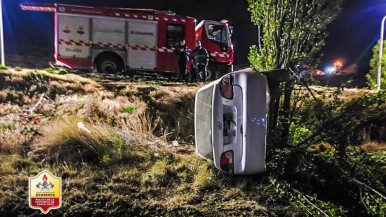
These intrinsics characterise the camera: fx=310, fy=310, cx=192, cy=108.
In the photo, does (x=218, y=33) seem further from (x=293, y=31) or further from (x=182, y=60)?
(x=293, y=31)

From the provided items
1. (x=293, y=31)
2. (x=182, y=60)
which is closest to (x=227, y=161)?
(x=293, y=31)

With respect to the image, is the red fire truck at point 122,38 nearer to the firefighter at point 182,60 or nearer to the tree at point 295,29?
the firefighter at point 182,60

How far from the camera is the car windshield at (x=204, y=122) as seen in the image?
3365mm

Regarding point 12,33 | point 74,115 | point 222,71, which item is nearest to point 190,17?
point 222,71

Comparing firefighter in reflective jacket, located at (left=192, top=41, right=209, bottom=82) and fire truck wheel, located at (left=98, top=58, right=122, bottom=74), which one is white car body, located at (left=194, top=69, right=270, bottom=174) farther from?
fire truck wheel, located at (left=98, top=58, right=122, bottom=74)

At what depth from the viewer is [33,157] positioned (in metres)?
3.86

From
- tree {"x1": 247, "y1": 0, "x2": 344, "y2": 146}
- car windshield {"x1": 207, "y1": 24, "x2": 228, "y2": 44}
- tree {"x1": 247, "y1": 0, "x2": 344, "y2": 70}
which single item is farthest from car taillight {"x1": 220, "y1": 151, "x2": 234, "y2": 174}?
car windshield {"x1": 207, "y1": 24, "x2": 228, "y2": 44}

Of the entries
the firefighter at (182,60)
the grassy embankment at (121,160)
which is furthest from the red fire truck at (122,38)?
the grassy embankment at (121,160)

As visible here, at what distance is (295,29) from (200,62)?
3.13m

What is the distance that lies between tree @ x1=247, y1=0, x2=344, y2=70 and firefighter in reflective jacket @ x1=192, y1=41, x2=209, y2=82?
2.84m

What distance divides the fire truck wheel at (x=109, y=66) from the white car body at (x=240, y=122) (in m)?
4.57

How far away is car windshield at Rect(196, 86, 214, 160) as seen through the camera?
11.0 ft

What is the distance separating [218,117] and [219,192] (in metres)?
0.85

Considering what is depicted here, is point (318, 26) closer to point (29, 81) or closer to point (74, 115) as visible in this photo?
point (74, 115)
